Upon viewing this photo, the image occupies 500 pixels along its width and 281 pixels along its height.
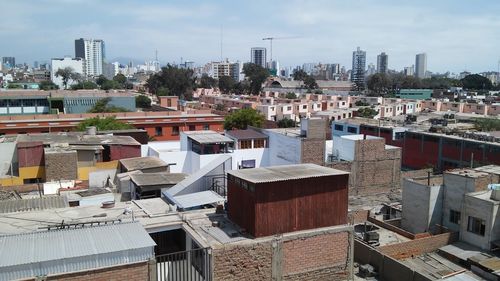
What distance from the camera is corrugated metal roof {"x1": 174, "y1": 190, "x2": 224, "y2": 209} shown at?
40.0 feet

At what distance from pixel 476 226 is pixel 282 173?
10877 millimetres

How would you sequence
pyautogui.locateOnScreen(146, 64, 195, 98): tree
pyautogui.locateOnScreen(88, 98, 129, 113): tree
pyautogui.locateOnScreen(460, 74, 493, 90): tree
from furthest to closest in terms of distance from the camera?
pyautogui.locateOnScreen(460, 74, 493, 90): tree
pyautogui.locateOnScreen(146, 64, 195, 98): tree
pyautogui.locateOnScreen(88, 98, 129, 113): tree

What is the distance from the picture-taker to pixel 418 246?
1784 centimetres

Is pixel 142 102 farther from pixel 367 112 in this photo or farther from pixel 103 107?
pixel 367 112

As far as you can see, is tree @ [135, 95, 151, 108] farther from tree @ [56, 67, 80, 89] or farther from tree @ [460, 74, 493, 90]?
tree @ [460, 74, 493, 90]

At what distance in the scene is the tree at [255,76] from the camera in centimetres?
10212

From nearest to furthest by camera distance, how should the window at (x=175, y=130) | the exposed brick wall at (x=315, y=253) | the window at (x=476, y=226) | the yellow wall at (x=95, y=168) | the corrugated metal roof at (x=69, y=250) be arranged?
the corrugated metal roof at (x=69, y=250), the exposed brick wall at (x=315, y=253), the window at (x=476, y=226), the yellow wall at (x=95, y=168), the window at (x=175, y=130)

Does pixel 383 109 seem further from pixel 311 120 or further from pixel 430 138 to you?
pixel 311 120

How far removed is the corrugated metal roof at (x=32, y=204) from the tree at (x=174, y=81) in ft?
246

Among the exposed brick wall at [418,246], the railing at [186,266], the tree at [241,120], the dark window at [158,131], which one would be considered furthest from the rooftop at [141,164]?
the tree at [241,120]

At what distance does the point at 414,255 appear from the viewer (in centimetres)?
1772

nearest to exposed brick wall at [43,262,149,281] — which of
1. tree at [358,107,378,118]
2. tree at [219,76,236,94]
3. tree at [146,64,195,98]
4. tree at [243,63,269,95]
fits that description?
tree at [358,107,378,118]

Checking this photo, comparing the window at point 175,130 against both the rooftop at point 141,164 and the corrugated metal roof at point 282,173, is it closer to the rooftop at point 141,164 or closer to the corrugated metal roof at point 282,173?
the rooftop at point 141,164

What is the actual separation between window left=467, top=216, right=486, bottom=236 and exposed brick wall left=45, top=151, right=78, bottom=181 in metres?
17.7
